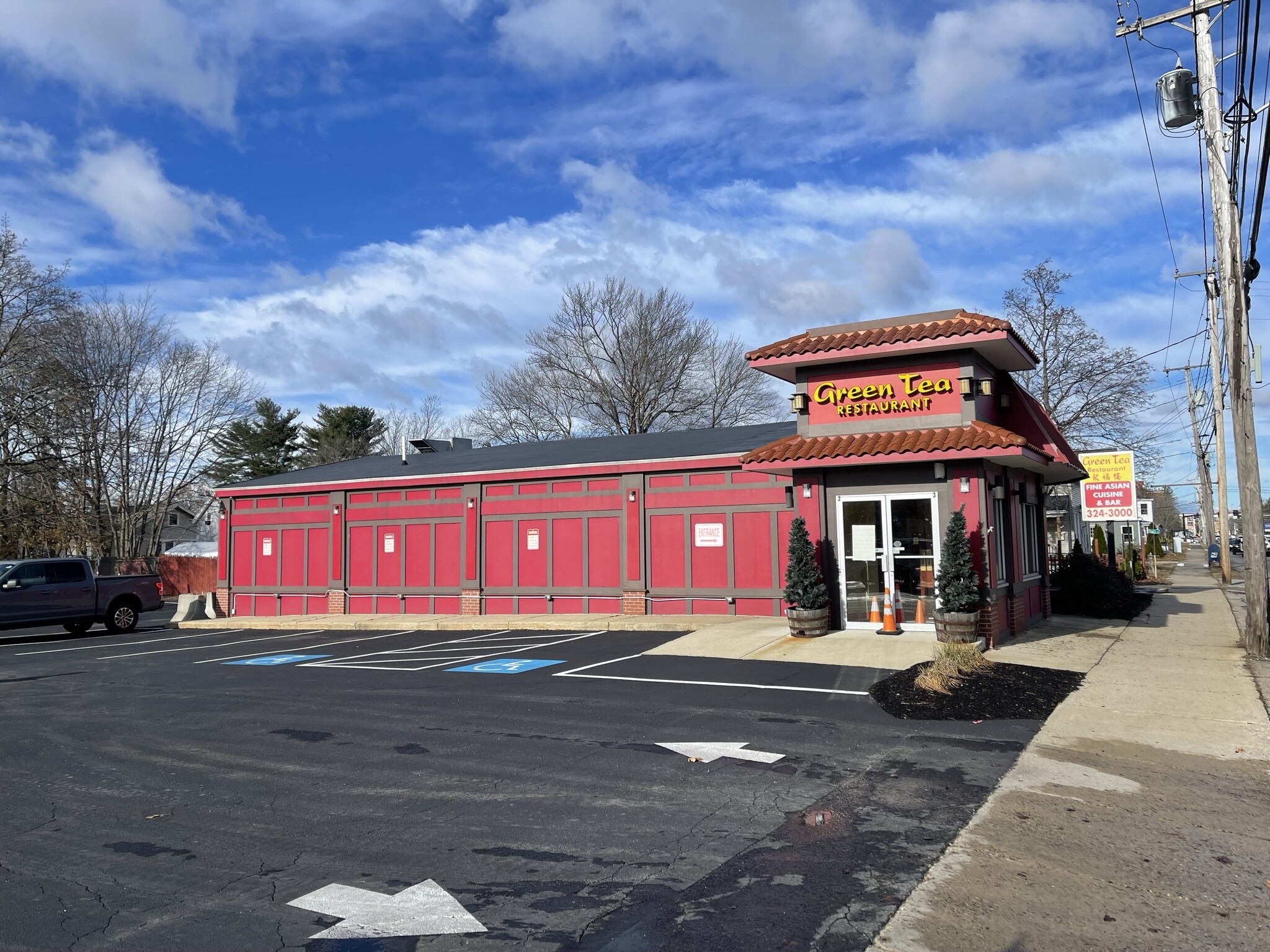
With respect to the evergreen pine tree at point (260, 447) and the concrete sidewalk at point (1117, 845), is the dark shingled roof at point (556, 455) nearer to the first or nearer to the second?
the concrete sidewalk at point (1117, 845)

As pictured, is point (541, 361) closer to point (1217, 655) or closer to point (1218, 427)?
point (1218, 427)

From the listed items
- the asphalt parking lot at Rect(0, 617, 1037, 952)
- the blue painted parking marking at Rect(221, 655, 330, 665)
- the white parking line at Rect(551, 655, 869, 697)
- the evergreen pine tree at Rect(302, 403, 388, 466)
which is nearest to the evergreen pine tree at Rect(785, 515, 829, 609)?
the asphalt parking lot at Rect(0, 617, 1037, 952)

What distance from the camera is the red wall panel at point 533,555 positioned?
69.6 ft

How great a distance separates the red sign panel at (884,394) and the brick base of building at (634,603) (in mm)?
6039

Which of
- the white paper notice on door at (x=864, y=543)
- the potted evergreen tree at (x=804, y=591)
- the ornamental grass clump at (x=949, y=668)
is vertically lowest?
the ornamental grass clump at (x=949, y=668)

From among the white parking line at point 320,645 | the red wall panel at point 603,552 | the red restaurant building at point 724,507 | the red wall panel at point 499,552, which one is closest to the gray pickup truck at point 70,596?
the red restaurant building at point 724,507

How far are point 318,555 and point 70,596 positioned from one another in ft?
19.4

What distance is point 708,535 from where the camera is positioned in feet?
63.1

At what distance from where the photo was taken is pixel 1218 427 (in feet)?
113

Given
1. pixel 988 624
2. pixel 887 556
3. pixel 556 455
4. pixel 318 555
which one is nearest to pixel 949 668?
pixel 988 624

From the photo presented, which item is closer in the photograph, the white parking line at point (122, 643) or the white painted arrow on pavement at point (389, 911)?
the white painted arrow on pavement at point (389, 911)

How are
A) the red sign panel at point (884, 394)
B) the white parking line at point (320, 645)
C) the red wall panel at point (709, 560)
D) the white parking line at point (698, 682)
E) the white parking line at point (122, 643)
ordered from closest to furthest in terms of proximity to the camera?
the white parking line at point (698, 682) → the red sign panel at point (884, 394) → the white parking line at point (320, 645) → the white parking line at point (122, 643) → the red wall panel at point (709, 560)

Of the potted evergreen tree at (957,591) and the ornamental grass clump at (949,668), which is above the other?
the potted evergreen tree at (957,591)

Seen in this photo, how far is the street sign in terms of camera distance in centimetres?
3192
